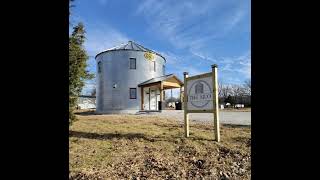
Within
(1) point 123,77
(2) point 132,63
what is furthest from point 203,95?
(2) point 132,63

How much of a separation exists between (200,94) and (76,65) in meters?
3.71

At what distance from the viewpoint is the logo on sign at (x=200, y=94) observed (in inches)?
277

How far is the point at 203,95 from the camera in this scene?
718cm

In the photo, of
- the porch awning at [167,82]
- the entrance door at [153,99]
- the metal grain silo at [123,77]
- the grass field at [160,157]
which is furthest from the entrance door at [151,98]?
the grass field at [160,157]

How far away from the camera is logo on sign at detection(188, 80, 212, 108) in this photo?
7043 millimetres

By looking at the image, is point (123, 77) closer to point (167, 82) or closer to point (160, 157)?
point (167, 82)

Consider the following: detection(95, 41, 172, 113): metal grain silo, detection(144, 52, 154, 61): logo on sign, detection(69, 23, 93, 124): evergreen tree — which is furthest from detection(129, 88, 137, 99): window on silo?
detection(69, 23, 93, 124): evergreen tree

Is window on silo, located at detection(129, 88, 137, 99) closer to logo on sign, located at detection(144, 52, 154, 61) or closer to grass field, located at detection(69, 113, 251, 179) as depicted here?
logo on sign, located at detection(144, 52, 154, 61)

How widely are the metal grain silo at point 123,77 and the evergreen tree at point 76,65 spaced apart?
49.7 ft
